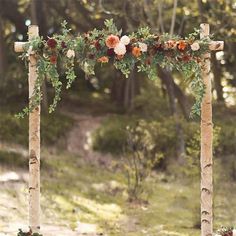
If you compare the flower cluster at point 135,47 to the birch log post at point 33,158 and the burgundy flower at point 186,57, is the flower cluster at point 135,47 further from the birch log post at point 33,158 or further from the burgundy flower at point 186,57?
the birch log post at point 33,158

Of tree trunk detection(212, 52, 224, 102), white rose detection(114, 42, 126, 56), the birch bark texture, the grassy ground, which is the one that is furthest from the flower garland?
tree trunk detection(212, 52, 224, 102)

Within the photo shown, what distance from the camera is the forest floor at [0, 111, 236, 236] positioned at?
9.57 m

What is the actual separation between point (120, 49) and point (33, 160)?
1680 millimetres

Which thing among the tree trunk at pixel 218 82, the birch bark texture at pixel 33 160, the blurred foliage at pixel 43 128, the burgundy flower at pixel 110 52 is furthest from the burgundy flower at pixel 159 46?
the tree trunk at pixel 218 82

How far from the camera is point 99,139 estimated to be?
15672 mm

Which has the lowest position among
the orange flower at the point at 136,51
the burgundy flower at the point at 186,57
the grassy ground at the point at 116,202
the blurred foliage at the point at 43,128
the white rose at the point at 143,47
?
the grassy ground at the point at 116,202

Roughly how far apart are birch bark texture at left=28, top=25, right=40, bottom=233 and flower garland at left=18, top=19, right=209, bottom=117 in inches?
4.9

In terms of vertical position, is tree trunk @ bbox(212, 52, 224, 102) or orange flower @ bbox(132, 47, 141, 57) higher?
tree trunk @ bbox(212, 52, 224, 102)

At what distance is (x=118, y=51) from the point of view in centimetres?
656

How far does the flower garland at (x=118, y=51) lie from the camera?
21.7ft

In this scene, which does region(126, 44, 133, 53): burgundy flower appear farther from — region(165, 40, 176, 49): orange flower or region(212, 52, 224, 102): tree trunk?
region(212, 52, 224, 102): tree trunk

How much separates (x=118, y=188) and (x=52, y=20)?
30.5ft

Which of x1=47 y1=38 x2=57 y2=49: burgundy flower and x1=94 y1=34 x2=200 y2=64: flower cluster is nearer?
x1=94 y1=34 x2=200 y2=64: flower cluster

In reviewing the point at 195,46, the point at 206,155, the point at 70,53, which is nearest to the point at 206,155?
the point at 206,155
